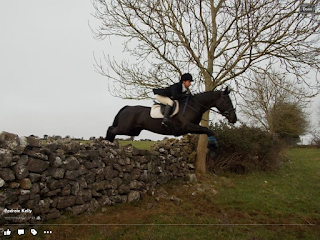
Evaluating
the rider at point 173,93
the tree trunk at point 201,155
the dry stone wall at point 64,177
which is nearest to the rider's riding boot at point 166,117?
the rider at point 173,93

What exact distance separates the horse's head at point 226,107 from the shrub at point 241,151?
18.2 ft

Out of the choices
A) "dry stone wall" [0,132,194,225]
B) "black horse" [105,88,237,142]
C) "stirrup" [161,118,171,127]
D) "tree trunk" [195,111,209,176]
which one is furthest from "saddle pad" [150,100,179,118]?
"tree trunk" [195,111,209,176]

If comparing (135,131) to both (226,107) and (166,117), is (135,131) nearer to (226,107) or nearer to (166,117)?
(166,117)

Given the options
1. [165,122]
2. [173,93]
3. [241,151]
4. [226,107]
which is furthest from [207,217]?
[241,151]

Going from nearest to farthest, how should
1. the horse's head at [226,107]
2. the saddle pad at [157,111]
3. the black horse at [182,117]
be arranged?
the horse's head at [226,107]
the black horse at [182,117]
the saddle pad at [157,111]

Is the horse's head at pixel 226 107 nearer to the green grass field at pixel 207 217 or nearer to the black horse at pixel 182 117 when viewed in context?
the black horse at pixel 182 117

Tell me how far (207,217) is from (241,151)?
7089 mm

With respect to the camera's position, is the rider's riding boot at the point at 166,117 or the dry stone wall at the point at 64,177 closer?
the dry stone wall at the point at 64,177

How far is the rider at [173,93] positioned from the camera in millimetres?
6163

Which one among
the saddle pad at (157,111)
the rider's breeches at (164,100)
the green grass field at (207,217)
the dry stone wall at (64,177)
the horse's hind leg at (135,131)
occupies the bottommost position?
the green grass field at (207,217)

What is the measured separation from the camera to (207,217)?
544 centimetres

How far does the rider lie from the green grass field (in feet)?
6.86

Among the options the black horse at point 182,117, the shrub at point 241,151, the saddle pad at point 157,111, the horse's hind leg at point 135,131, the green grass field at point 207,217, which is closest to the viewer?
the green grass field at point 207,217

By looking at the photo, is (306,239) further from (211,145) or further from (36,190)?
(36,190)
